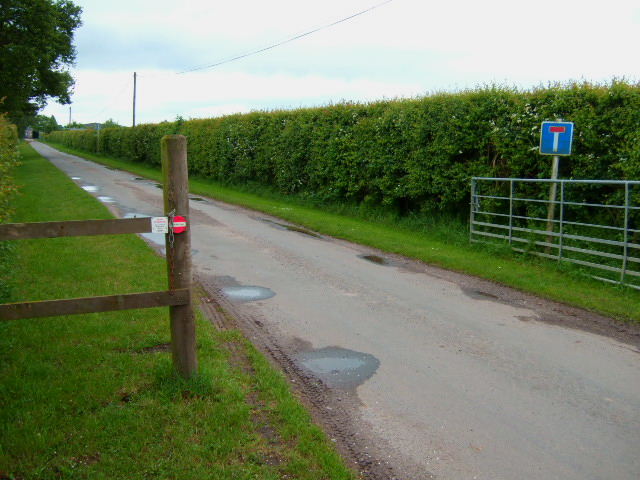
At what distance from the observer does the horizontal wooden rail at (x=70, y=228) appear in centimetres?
414

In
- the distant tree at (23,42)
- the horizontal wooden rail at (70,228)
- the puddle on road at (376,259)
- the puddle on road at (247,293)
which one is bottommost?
the puddle on road at (376,259)

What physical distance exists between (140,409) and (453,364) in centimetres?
310

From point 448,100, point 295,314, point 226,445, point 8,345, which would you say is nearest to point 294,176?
point 448,100

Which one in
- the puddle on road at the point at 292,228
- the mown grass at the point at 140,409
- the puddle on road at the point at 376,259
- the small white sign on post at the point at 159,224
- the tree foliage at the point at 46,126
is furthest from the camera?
the tree foliage at the point at 46,126

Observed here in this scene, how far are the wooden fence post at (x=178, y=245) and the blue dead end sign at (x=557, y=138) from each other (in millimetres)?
8018

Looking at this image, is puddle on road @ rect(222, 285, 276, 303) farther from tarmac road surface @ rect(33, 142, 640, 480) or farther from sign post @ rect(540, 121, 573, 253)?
sign post @ rect(540, 121, 573, 253)

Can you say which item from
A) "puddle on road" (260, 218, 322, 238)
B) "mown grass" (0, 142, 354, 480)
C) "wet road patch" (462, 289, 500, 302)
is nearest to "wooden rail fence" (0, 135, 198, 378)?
"mown grass" (0, 142, 354, 480)

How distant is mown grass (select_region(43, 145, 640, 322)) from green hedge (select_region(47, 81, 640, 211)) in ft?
2.19

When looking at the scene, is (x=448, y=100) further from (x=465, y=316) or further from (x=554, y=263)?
(x=465, y=316)

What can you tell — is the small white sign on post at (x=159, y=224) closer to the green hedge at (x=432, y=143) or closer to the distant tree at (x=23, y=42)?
the green hedge at (x=432, y=143)

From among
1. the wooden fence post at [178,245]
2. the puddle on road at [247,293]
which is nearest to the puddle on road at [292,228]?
the puddle on road at [247,293]

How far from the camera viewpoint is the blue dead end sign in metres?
10.4

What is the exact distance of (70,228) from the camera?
168 inches

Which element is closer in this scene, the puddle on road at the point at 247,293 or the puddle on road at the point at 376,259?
the puddle on road at the point at 247,293
